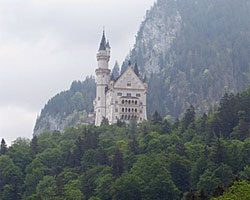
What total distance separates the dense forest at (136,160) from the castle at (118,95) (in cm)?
1450

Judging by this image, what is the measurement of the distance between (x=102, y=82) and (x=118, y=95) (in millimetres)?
6077

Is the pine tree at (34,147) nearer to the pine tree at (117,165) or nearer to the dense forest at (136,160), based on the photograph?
the dense forest at (136,160)

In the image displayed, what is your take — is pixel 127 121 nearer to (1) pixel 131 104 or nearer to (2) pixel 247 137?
(1) pixel 131 104

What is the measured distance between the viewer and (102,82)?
6270 inches

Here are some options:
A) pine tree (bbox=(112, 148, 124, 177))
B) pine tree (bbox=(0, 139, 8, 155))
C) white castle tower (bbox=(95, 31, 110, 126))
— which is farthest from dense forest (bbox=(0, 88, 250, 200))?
white castle tower (bbox=(95, 31, 110, 126))

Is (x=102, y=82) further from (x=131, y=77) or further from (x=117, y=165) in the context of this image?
(x=117, y=165)

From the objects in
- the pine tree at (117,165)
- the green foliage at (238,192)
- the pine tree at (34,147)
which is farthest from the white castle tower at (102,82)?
the green foliage at (238,192)

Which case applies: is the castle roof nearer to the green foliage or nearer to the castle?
the castle

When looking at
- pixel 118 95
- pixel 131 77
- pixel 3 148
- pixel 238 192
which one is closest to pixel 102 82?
pixel 131 77

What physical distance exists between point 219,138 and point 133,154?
1261cm

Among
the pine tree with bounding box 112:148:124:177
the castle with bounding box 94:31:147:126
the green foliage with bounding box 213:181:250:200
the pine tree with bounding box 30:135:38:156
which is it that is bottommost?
the green foliage with bounding box 213:181:250:200

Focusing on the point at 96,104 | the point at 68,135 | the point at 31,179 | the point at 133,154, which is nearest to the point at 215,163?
the point at 133,154

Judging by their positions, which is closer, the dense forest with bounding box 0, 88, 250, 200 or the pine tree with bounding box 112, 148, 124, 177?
the dense forest with bounding box 0, 88, 250, 200

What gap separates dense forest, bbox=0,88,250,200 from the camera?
9638 centimetres
